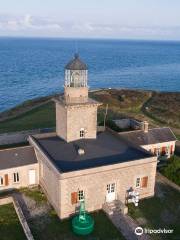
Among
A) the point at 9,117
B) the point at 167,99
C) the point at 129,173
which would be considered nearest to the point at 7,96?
the point at 9,117

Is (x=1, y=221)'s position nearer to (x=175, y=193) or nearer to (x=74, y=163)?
(x=74, y=163)

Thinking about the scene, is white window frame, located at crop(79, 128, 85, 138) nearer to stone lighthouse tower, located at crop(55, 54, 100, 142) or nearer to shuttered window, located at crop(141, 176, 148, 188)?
stone lighthouse tower, located at crop(55, 54, 100, 142)

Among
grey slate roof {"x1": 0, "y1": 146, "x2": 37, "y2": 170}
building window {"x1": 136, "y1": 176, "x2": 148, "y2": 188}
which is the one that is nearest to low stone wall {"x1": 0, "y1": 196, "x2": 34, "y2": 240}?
grey slate roof {"x1": 0, "y1": 146, "x2": 37, "y2": 170}

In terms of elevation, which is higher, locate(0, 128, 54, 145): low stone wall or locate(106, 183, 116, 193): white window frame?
locate(106, 183, 116, 193): white window frame

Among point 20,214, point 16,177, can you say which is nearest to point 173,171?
point 16,177

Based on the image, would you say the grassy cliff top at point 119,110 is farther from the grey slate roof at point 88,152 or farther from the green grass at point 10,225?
the green grass at point 10,225

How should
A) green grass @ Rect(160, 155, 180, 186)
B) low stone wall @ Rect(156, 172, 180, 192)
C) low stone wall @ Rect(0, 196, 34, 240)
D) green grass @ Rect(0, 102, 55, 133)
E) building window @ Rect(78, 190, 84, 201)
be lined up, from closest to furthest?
low stone wall @ Rect(0, 196, 34, 240) < building window @ Rect(78, 190, 84, 201) < low stone wall @ Rect(156, 172, 180, 192) < green grass @ Rect(160, 155, 180, 186) < green grass @ Rect(0, 102, 55, 133)

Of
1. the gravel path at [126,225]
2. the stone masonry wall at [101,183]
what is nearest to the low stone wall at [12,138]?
the stone masonry wall at [101,183]

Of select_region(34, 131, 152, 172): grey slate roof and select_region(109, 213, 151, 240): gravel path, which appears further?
select_region(34, 131, 152, 172): grey slate roof

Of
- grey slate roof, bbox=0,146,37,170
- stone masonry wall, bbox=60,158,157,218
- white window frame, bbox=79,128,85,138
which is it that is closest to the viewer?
stone masonry wall, bbox=60,158,157,218
